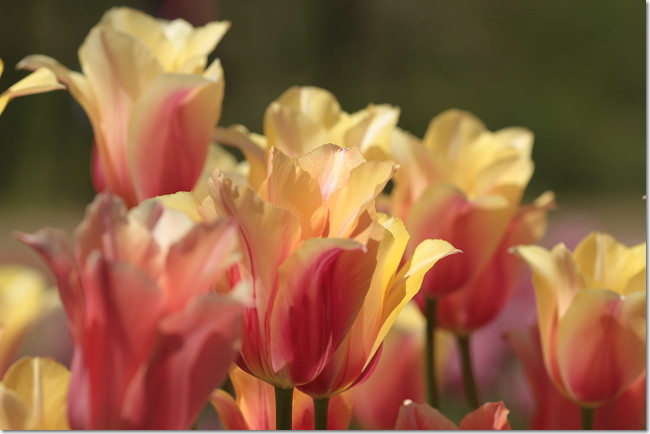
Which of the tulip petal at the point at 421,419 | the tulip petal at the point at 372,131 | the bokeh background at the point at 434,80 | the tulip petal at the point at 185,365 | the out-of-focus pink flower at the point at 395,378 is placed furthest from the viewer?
the bokeh background at the point at 434,80

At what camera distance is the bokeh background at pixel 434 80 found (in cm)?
191

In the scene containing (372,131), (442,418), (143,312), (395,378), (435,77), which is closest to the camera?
(143,312)

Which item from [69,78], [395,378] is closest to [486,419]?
[69,78]

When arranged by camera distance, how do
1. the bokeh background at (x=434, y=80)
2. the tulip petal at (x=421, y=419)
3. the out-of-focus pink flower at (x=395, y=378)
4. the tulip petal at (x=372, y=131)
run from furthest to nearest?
the bokeh background at (x=434, y=80) → the out-of-focus pink flower at (x=395, y=378) → the tulip petal at (x=372, y=131) → the tulip petal at (x=421, y=419)

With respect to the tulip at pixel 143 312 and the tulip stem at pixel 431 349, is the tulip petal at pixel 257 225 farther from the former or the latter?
the tulip stem at pixel 431 349

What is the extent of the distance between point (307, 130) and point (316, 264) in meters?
0.14

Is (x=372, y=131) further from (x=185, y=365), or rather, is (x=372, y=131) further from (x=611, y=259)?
(x=185, y=365)

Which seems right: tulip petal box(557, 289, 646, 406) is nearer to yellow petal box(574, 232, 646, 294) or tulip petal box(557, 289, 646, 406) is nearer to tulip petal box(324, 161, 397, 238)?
yellow petal box(574, 232, 646, 294)

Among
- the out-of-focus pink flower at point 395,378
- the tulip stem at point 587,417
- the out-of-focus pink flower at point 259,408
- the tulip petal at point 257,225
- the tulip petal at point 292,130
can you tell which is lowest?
the out-of-focus pink flower at point 395,378

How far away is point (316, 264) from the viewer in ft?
1.00

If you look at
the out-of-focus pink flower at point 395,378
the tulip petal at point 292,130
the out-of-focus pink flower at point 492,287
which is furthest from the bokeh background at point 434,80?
the tulip petal at point 292,130

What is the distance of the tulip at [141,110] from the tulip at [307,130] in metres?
0.02

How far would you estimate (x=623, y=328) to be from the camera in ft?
1.37

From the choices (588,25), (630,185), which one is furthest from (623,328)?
(630,185)
